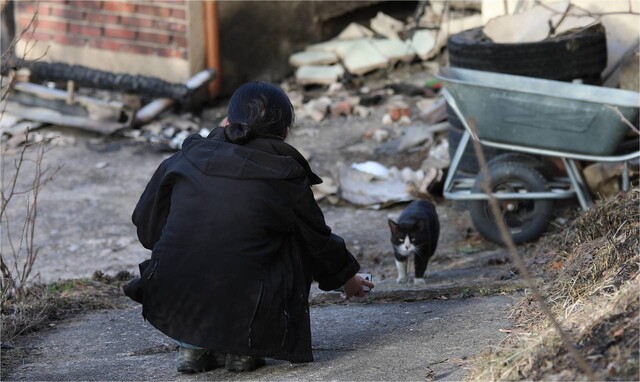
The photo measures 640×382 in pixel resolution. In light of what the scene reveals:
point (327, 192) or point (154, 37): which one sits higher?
point (154, 37)

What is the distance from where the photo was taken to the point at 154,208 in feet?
12.0

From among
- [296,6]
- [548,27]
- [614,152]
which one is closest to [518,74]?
[548,27]

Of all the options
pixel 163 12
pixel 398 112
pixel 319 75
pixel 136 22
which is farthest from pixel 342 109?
pixel 136 22

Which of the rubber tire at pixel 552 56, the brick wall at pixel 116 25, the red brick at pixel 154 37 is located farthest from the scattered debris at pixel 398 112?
the red brick at pixel 154 37

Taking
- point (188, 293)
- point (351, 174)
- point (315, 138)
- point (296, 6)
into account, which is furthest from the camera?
point (296, 6)

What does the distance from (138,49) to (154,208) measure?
23.7 ft

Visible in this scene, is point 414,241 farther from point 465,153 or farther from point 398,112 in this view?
point 398,112

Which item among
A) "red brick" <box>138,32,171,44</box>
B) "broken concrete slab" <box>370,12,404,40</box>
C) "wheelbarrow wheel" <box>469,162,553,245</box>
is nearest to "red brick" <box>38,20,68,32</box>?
"red brick" <box>138,32,171,44</box>

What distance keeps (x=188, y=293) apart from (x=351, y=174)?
4.67 meters

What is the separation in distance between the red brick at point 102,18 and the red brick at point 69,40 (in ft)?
0.87

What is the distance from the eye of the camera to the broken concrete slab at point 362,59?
10.5 meters

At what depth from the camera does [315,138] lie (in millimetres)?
9320

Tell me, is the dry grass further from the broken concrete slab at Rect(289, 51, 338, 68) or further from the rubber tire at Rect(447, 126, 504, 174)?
the broken concrete slab at Rect(289, 51, 338, 68)

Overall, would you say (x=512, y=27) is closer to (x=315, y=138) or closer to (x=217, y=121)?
(x=315, y=138)
